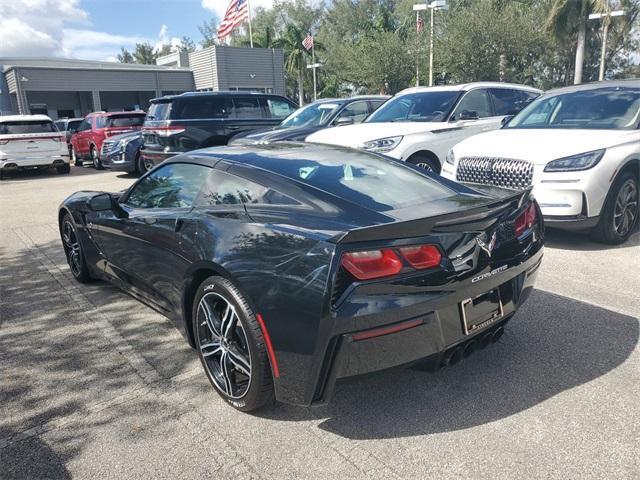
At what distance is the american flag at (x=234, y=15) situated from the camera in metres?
27.0

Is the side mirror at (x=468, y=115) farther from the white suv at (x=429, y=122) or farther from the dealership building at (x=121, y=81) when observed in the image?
the dealership building at (x=121, y=81)

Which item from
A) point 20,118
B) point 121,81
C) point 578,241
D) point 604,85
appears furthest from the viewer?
point 121,81

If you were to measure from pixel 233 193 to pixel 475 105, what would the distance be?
262 inches

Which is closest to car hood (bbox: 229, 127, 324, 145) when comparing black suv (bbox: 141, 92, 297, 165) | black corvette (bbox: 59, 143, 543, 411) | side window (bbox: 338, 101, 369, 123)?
side window (bbox: 338, 101, 369, 123)

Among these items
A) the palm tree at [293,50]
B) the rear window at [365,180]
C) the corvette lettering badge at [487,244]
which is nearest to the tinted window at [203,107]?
the rear window at [365,180]

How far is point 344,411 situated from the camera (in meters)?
2.88

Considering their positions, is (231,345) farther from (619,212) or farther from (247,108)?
(247,108)

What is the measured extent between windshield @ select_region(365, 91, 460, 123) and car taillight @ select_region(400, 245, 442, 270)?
6.29m

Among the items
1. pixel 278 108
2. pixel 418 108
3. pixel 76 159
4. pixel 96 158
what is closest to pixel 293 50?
pixel 76 159

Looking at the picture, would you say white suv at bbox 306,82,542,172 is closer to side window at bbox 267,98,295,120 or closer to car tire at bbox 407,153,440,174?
car tire at bbox 407,153,440,174

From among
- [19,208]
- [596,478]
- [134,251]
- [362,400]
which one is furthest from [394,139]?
[19,208]

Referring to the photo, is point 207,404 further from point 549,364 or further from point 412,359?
point 549,364

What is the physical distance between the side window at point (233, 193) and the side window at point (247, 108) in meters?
9.35

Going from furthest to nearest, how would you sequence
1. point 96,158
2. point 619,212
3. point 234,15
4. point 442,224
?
1. point 234,15
2. point 96,158
3. point 619,212
4. point 442,224
